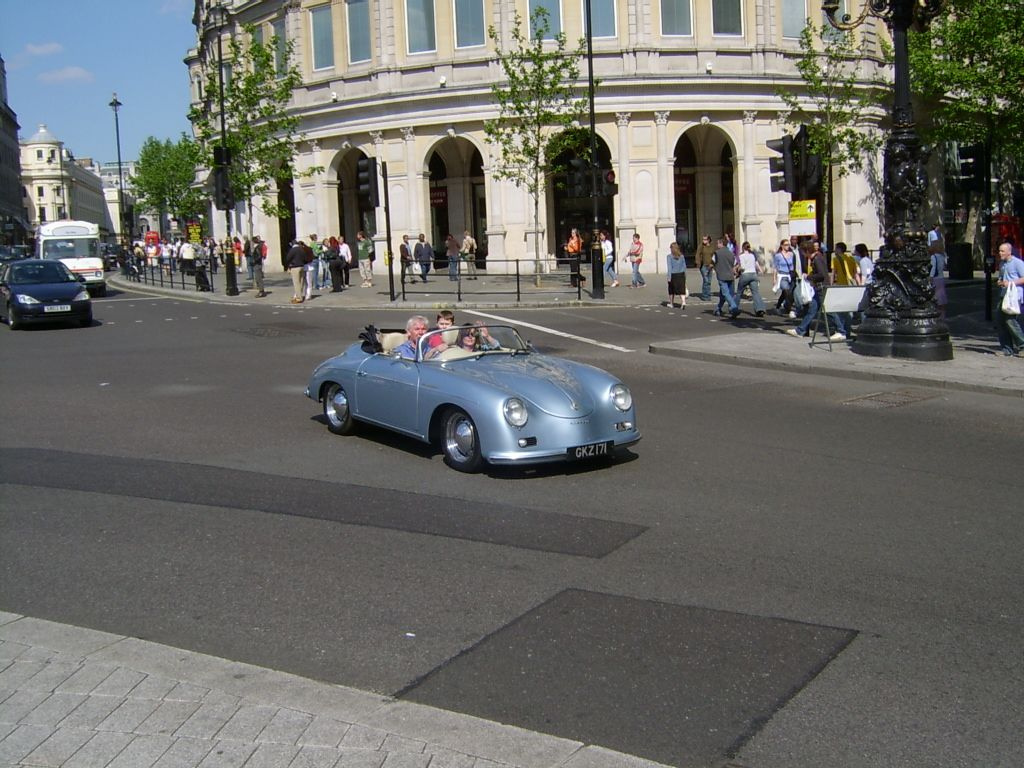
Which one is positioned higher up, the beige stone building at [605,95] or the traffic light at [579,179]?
the beige stone building at [605,95]

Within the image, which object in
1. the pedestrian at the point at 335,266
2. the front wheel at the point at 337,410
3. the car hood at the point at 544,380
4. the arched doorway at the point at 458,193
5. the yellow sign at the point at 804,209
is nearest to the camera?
the car hood at the point at 544,380

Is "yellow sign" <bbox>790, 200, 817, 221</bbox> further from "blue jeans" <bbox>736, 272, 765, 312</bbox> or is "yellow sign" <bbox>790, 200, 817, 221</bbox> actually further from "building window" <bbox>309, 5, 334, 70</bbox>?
"building window" <bbox>309, 5, 334, 70</bbox>

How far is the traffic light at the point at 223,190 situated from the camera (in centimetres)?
3547

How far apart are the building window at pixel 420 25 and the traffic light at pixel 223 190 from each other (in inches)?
423

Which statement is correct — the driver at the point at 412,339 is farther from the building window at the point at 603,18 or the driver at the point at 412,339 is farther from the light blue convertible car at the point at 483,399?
the building window at the point at 603,18

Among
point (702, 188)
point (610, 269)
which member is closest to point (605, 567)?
point (610, 269)

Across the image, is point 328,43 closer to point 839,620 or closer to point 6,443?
point 6,443

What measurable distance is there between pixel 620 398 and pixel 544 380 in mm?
698

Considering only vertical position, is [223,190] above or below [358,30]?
below

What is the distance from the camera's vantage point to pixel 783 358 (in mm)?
16984

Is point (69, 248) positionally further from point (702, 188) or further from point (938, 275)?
point (938, 275)

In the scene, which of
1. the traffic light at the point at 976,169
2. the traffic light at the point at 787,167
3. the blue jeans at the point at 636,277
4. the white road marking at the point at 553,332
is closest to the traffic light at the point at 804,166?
the traffic light at the point at 787,167

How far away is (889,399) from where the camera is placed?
44.2 feet

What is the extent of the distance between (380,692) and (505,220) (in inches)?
1487
